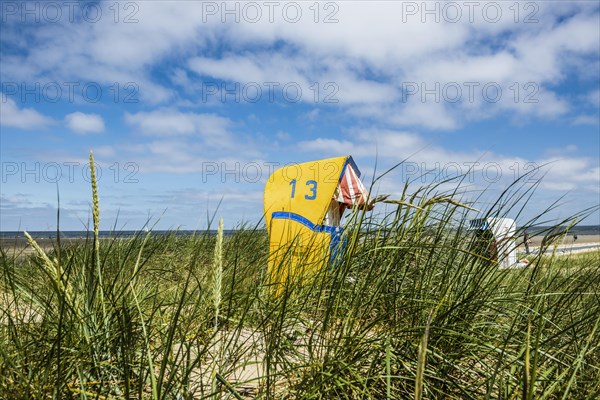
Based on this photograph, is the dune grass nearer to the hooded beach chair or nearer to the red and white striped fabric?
the hooded beach chair

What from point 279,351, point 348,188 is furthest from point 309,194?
point 279,351

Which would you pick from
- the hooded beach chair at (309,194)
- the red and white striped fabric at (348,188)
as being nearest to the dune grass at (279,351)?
the hooded beach chair at (309,194)

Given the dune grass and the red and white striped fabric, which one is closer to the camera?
the dune grass

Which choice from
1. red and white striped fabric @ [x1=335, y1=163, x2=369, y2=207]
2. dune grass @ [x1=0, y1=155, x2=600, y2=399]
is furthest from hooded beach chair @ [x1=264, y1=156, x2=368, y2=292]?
dune grass @ [x1=0, y1=155, x2=600, y2=399]

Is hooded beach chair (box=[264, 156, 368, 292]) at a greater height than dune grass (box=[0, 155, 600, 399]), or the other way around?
hooded beach chair (box=[264, 156, 368, 292])

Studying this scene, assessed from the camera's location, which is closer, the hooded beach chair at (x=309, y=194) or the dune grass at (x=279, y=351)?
the dune grass at (x=279, y=351)

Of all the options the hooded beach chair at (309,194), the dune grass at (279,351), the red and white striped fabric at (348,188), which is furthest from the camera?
the red and white striped fabric at (348,188)

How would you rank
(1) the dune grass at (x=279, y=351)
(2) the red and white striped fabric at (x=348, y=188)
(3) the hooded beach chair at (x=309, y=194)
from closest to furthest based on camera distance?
(1) the dune grass at (x=279, y=351), (3) the hooded beach chair at (x=309, y=194), (2) the red and white striped fabric at (x=348, y=188)

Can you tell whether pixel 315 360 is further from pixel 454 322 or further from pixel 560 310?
pixel 560 310

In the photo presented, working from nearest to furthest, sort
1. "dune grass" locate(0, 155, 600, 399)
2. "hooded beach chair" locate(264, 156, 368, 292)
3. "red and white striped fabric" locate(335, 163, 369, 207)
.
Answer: "dune grass" locate(0, 155, 600, 399) → "hooded beach chair" locate(264, 156, 368, 292) → "red and white striped fabric" locate(335, 163, 369, 207)

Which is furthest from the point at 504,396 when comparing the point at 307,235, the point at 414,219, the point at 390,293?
the point at 307,235

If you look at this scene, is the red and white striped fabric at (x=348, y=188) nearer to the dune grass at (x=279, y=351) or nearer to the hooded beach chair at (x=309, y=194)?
the hooded beach chair at (x=309, y=194)

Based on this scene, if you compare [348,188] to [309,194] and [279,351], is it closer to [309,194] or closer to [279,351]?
[309,194]

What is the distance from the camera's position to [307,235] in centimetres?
326
